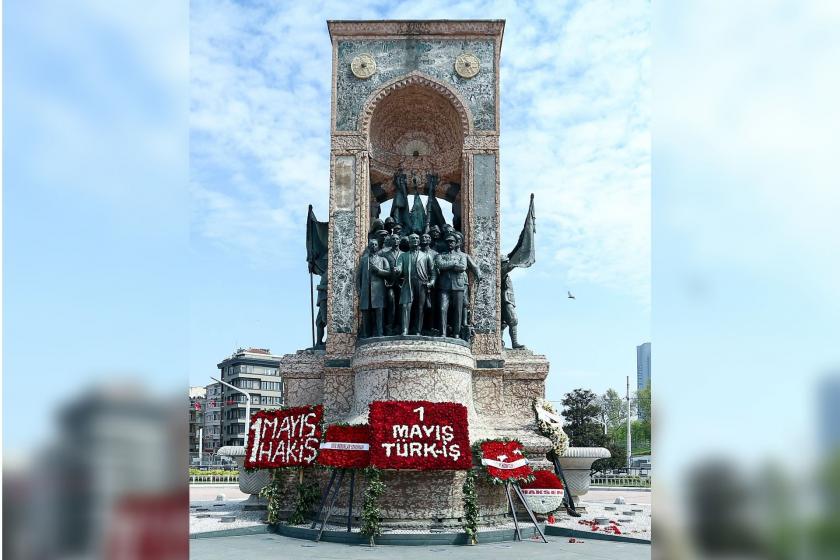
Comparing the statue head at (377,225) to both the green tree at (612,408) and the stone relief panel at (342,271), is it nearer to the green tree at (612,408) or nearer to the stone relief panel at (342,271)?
the stone relief panel at (342,271)

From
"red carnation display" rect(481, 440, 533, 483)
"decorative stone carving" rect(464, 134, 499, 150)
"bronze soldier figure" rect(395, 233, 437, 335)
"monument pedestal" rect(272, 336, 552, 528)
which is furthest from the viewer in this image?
"decorative stone carving" rect(464, 134, 499, 150)

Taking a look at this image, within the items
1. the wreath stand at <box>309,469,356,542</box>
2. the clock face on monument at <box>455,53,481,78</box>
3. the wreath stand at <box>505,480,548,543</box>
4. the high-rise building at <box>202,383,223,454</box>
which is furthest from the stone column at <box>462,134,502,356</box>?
the high-rise building at <box>202,383,223,454</box>

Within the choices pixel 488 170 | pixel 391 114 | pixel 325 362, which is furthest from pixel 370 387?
pixel 391 114

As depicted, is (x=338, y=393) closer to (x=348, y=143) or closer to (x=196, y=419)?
(x=348, y=143)

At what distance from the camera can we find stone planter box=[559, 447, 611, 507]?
17266 millimetres

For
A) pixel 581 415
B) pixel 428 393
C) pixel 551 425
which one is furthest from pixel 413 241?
pixel 581 415

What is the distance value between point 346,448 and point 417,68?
9689 millimetres

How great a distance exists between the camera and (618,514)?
656 inches

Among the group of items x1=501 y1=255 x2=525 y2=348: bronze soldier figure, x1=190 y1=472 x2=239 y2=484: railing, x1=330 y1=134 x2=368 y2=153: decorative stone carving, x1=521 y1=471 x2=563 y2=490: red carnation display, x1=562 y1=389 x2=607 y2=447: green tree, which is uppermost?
x1=330 y1=134 x2=368 y2=153: decorative stone carving

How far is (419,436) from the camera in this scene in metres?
12.9

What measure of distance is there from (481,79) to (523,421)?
8284 millimetres

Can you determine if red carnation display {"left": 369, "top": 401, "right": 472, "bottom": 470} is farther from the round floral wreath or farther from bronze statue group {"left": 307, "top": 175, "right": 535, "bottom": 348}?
bronze statue group {"left": 307, "top": 175, "right": 535, "bottom": 348}

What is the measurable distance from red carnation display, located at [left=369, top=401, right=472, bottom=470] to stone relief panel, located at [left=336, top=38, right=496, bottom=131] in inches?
305
